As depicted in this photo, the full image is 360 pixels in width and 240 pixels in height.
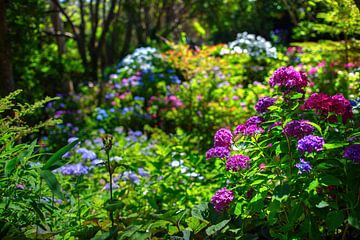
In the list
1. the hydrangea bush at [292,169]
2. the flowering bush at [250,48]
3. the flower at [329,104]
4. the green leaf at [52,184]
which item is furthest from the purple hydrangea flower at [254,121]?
the flowering bush at [250,48]

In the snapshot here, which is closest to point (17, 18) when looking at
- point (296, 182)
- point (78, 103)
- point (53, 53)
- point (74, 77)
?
point (78, 103)

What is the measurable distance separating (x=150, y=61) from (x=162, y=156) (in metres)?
5.23

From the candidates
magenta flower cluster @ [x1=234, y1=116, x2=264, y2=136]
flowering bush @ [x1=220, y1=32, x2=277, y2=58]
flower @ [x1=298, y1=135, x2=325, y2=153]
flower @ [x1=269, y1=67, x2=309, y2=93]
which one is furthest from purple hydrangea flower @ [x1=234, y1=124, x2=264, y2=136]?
flowering bush @ [x1=220, y1=32, x2=277, y2=58]

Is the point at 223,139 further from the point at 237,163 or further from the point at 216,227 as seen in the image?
the point at 216,227

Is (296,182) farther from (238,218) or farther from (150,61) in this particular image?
(150,61)

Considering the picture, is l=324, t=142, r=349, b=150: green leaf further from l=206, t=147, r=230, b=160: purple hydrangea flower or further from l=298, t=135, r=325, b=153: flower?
l=206, t=147, r=230, b=160: purple hydrangea flower

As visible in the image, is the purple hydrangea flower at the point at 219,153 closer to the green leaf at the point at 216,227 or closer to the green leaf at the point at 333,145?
the green leaf at the point at 216,227

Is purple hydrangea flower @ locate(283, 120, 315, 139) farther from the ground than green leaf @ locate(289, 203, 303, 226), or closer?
farther from the ground

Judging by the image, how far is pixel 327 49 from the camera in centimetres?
579

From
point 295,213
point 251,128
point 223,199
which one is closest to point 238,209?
point 223,199

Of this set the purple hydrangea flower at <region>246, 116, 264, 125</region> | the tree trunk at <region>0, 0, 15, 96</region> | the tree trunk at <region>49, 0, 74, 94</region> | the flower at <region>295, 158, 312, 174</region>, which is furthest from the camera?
the tree trunk at <region>49, 0, 74, 94</region>

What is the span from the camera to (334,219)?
6.63 ft

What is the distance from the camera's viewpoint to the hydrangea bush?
203 cm

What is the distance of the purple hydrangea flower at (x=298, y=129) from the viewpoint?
2119 millimetres
